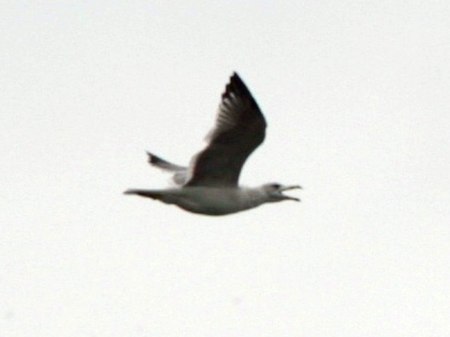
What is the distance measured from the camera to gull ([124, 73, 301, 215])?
30.9 m

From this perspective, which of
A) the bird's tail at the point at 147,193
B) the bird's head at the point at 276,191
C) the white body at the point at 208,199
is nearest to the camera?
the bird's tail at the point at 147,193

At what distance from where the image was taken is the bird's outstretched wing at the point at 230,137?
30.8 metres

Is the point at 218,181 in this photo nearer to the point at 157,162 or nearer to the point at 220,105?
the point at 220,105

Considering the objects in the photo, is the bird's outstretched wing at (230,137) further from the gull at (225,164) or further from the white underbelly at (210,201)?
the white underbelly at (210,201)

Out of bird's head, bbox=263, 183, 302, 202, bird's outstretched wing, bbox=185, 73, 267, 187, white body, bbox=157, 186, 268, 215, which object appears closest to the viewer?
bird's outstretched wing, bbox=185, 73, 267, 187

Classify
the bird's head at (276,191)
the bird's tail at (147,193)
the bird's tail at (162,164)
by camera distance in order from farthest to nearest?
the bird's tail at (162,164)
the bird's head at (276,191)
the bird's tail at (147,193)

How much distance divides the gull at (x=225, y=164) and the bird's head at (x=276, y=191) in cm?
32

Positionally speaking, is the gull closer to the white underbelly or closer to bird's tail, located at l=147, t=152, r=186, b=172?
the white underbelly

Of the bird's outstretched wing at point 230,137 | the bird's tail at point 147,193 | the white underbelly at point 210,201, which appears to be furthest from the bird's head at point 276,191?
the bird's tail at point 147,193

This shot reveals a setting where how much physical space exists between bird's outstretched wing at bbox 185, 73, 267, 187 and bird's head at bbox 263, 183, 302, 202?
0.96 metres

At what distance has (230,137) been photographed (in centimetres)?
3102

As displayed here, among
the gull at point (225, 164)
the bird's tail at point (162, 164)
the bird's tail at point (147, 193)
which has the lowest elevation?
the bird's tail at point (147, 193)

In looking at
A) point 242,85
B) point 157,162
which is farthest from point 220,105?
point 157,162

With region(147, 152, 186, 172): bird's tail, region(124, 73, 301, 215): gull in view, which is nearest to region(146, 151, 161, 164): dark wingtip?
region(147, 152, 186, 172): bird's tail
